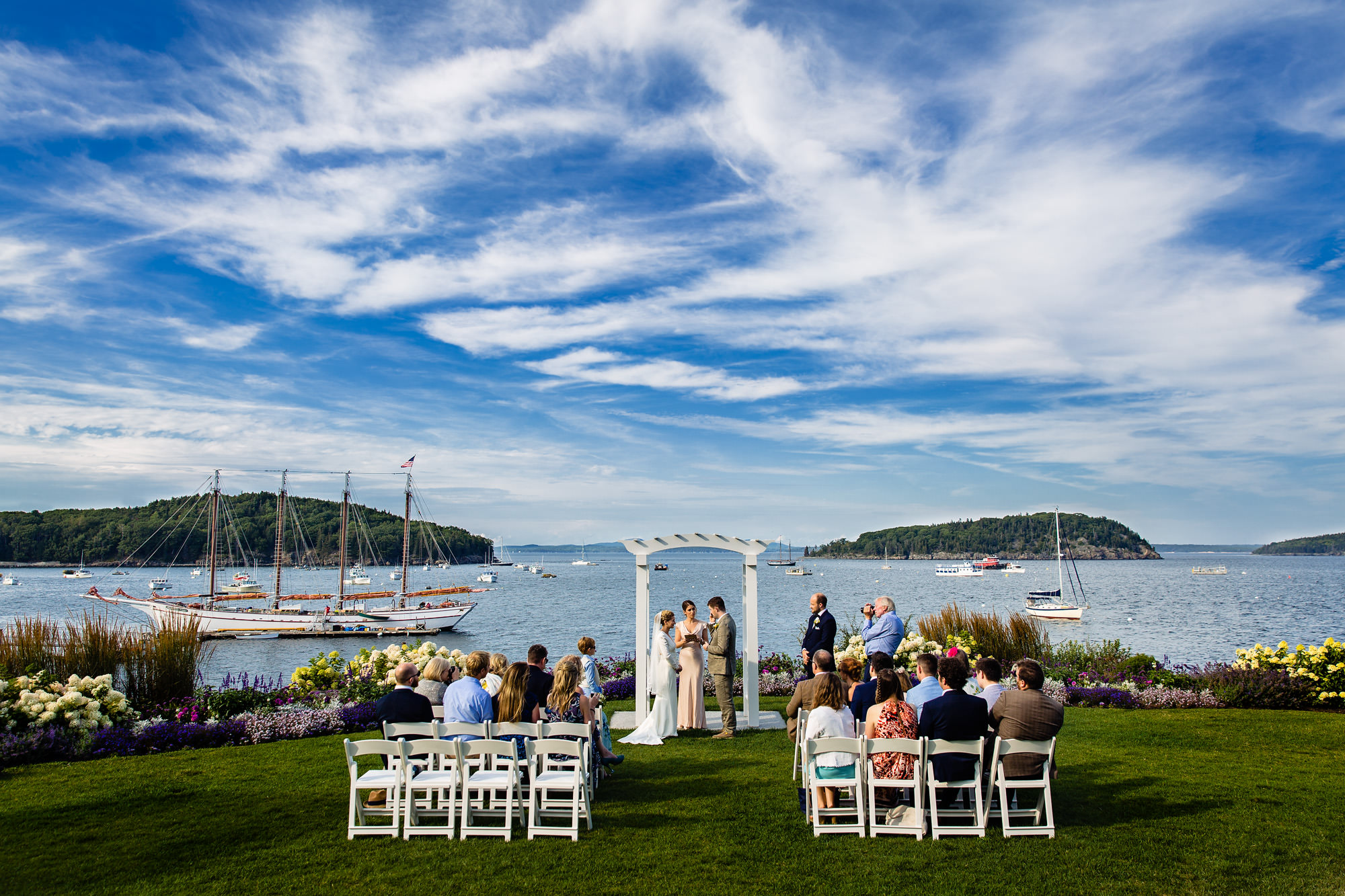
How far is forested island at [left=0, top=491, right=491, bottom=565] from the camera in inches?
5384

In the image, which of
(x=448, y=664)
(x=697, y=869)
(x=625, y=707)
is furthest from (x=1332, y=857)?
(x=625, y=707)

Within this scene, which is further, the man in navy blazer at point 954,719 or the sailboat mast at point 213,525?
the sailboat mast at point 213,525

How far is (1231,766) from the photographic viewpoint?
966 cm

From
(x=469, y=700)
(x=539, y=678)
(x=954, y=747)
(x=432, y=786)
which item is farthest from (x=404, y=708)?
(x=954, y=747)

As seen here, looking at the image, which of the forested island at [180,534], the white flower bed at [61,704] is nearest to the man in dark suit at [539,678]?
the white flower bed at [61,704]

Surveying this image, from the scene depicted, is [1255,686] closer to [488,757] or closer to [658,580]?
[488,757]

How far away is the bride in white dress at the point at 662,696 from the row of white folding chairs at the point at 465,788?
3.78m

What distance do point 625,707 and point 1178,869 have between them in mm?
9897

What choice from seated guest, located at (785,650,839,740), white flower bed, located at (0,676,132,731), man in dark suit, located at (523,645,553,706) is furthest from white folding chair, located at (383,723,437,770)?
white flower bed, located at (0,676,132,731)

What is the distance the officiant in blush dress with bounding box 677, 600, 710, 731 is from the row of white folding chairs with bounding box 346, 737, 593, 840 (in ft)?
13.8

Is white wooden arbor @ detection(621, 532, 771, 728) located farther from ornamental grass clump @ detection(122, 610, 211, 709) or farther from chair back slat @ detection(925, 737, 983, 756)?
ornamental grass clump @ detection(122, 610, 211, 709)

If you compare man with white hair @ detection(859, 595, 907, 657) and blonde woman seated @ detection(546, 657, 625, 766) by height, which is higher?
man with white hair @ detection(859, 595, 907, 657)

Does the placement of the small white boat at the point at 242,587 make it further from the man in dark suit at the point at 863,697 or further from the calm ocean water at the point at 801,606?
the man in dark suit at the point at 863,697

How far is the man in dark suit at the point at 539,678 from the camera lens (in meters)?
8.42
